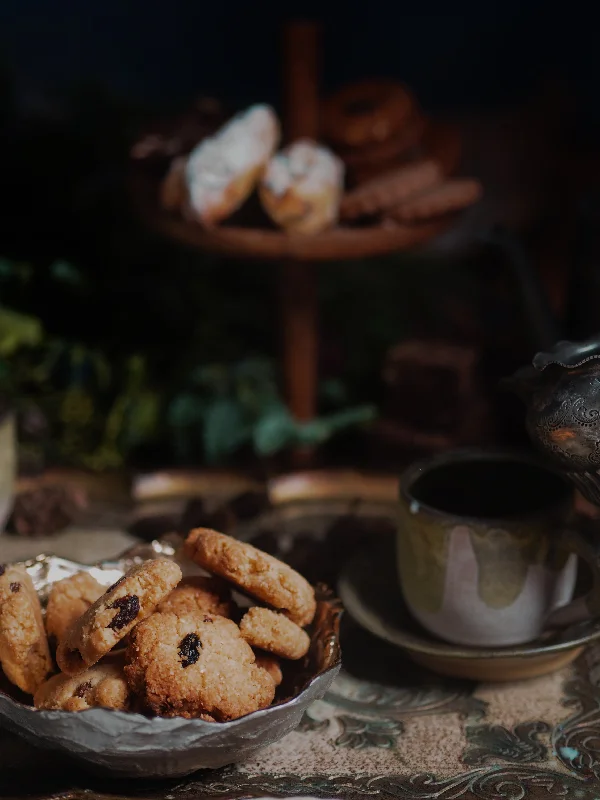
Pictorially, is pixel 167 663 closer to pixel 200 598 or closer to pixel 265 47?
pixel 200 598

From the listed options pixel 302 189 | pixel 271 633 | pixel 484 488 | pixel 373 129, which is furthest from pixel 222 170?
pixel 271 633

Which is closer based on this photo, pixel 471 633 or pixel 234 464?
pixel 471 633

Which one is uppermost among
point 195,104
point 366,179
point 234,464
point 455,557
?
point 195,104

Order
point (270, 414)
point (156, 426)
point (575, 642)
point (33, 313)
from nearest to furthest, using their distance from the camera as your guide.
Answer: point (575, 642) → point (270, 414) → point (156, 426) → point (33, 313)

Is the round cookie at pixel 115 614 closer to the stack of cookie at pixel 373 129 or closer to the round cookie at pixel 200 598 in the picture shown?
the round cookie at pixel 200 598

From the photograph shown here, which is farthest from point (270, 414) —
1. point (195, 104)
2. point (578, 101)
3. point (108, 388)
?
point (578, 101)

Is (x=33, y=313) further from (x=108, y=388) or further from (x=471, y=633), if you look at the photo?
(x=471, y=633)
